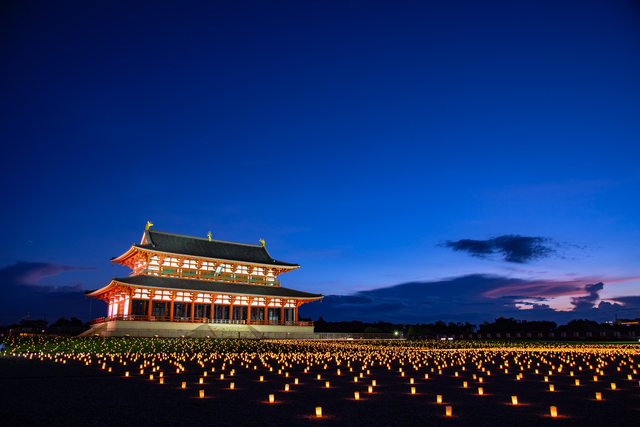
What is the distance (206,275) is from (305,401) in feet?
142

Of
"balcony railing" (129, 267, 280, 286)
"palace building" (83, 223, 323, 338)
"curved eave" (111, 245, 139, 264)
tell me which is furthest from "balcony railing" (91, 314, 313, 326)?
"curved eave" (111, 245, 139, 264)

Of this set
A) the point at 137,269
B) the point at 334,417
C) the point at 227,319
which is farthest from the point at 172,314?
the point at 334,417

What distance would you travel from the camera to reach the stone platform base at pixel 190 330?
36156 mm

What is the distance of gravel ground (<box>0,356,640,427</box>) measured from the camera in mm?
6863

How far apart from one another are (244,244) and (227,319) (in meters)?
13.3

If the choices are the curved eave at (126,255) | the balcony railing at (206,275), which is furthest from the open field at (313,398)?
the balcony railing at (206,275)

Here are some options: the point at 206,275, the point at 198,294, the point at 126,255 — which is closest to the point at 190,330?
the point at 198,294

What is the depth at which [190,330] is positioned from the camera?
40.6m

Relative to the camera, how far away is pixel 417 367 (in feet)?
51.0

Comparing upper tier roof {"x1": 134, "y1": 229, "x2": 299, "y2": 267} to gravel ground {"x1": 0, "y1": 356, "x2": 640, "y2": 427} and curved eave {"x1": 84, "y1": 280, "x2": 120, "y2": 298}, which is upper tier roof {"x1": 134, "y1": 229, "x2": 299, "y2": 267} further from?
gravel ground {"x1": 0, "y1": 356, "x2": 640, "y2": 427}

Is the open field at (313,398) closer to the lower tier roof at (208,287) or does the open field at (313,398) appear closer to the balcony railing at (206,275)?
the lower tier roof at (208,287)

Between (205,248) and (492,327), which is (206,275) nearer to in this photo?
(205,248)

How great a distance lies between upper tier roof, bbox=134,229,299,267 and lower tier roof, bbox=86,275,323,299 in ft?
10.9

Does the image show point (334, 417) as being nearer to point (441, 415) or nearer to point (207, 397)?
point (441, 415)
